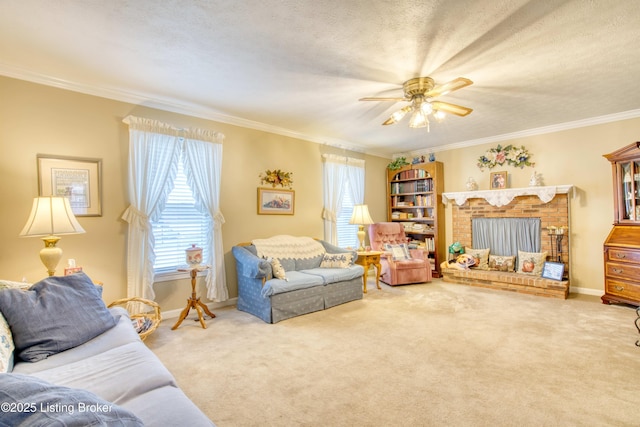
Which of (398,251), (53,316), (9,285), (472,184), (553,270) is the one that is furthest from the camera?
(472,184)

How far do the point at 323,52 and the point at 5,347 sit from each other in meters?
2.83

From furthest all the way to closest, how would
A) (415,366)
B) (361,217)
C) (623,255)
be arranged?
(361,217), (623,255), (415,366)

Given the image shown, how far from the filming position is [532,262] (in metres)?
4.95

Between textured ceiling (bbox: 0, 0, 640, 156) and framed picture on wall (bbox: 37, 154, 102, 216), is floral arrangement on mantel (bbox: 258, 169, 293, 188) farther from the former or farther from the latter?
framed picture on wall (bbox: 37, 154, 102, 216)

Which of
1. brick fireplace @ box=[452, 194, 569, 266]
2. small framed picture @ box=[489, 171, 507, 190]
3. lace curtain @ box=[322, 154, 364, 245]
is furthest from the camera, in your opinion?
lace curtain @ box=[322, 154, 364, 245]

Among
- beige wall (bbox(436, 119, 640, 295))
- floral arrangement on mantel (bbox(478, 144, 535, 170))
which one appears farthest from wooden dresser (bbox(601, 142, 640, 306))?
floral arrangement on mantel (bbox(478, 144, 535, 170))

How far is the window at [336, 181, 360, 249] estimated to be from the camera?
19.2 feet

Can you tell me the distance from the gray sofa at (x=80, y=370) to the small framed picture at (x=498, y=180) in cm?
571

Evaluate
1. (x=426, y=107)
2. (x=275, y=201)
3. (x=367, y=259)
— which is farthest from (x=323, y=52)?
(x=367, y=259)

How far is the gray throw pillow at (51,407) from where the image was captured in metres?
0.65

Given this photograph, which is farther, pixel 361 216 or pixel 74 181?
pixel 361 216

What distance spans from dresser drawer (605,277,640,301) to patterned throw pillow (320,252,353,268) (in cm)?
346

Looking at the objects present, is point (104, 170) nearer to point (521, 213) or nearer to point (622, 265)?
point (521, 213)

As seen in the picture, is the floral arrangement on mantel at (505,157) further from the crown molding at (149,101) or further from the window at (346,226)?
the crown molding at (149,101)
